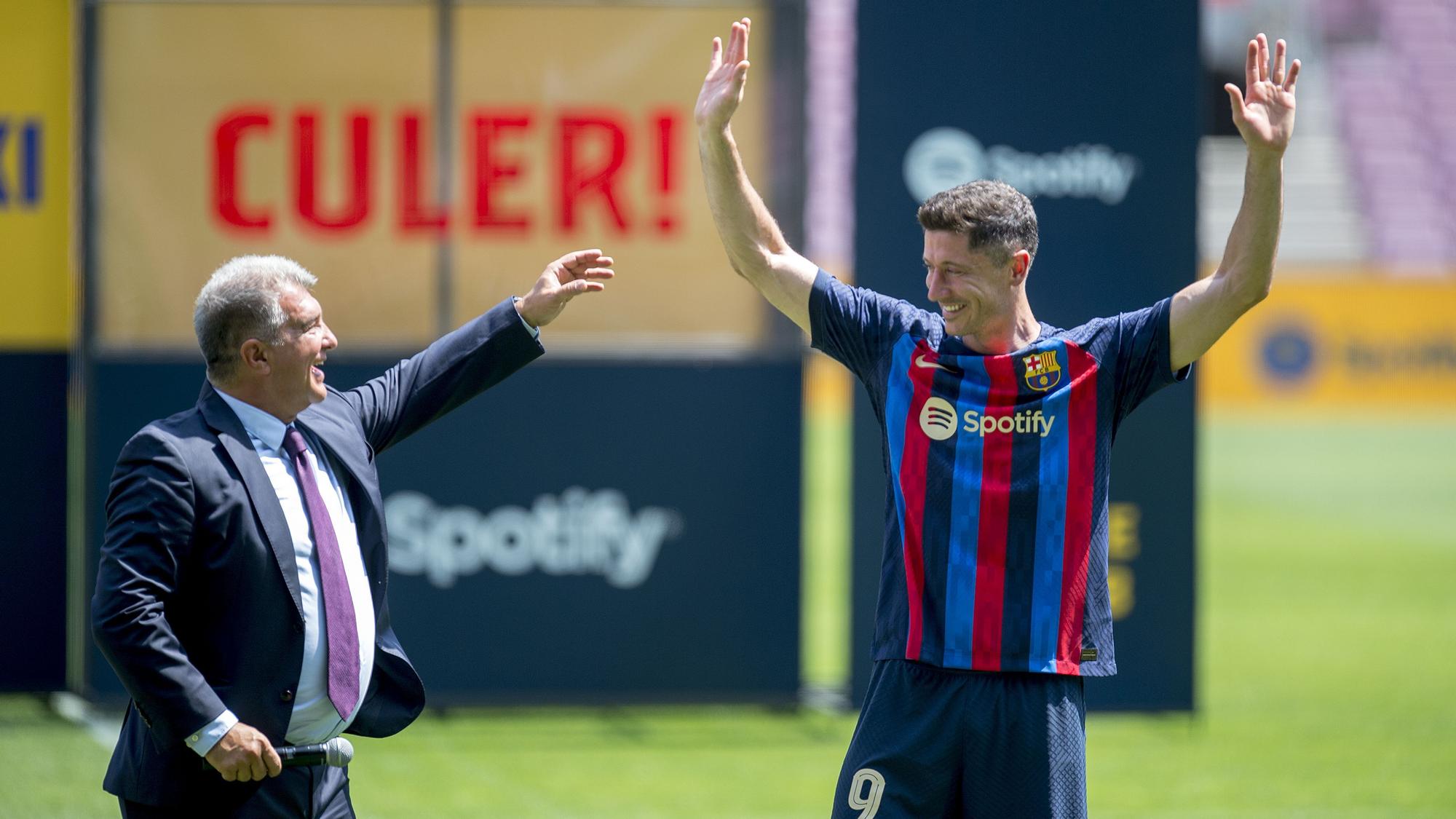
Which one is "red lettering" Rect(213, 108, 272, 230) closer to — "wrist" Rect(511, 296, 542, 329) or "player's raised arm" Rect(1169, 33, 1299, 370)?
"wrist" Rect(511, 296, 542, 329)

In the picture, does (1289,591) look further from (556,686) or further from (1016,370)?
(1016,370)

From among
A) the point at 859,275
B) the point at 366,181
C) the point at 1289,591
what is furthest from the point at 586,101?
the point at 1289,591

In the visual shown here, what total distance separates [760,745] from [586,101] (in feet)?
9.75

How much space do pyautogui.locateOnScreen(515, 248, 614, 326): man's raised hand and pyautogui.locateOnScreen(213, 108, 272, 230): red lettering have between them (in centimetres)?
401

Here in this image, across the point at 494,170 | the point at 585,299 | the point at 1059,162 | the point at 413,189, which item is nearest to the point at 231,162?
the point at 413,189

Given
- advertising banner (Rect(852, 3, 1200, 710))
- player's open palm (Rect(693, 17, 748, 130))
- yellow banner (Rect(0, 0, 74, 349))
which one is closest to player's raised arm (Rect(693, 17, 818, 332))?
player's open palm (Rect(693, 17, 748, 130))

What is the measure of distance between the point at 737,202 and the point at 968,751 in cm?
123

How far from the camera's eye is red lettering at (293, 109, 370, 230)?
7.22 meters

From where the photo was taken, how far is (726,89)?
11.2ft

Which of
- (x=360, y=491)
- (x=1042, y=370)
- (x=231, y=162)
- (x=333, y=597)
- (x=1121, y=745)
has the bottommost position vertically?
(x=1121, y=745)

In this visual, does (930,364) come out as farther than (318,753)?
Yes

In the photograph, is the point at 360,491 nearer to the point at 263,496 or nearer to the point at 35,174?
the point at 263,496

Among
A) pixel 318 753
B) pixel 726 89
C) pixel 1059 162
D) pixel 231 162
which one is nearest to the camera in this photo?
pixel 318 753

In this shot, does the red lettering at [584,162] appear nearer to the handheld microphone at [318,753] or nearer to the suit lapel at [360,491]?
the suit lapel at [360,491]
